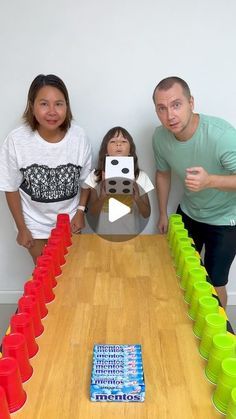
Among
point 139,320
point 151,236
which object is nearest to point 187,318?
point 139,320

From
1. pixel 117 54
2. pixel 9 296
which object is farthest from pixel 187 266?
pixel 9 296

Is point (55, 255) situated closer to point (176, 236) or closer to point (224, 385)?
point (176, 236)

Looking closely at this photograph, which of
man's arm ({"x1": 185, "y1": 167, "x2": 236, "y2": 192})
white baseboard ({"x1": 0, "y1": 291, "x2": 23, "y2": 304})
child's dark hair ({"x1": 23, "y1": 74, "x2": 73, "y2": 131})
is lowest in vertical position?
white baseboard ({"x1": 0, "y1": 291, "x2": 23, "y2": 304})

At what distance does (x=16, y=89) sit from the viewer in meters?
1.55

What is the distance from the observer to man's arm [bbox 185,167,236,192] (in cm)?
117

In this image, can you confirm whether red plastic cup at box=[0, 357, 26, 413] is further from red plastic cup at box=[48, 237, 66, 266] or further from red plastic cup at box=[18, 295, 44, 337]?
red plastic cup at box=[48, 237, 66, 266]

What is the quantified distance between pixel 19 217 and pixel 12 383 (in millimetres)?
914

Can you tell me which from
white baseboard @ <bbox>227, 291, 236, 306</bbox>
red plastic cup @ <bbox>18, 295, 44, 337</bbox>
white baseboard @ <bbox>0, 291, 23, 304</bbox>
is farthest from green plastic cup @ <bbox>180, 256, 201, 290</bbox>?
white baseboard @ <bbox>0, 291, 23, 304</bbox>

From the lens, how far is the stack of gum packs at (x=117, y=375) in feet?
2.27

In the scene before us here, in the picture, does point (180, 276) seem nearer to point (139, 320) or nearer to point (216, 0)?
point (139, 320)

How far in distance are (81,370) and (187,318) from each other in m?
0.30

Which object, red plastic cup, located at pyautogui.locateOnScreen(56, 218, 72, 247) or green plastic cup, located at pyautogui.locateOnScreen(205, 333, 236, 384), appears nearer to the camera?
green plastic cup, located at pyautogui.locateOnScreen(205, 333, 236, 384)

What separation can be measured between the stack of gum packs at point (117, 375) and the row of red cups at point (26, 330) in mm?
134
